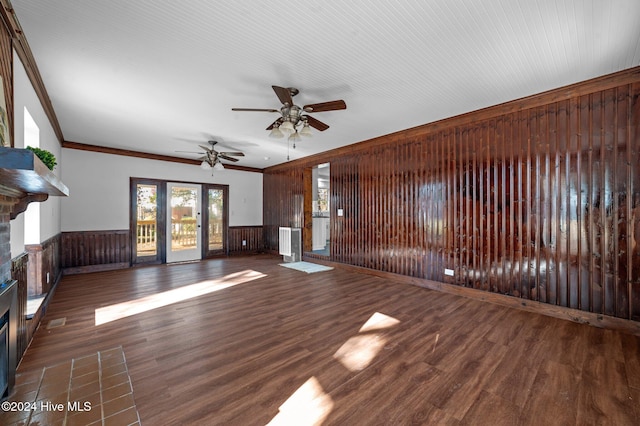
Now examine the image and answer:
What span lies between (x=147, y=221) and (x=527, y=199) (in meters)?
7.67

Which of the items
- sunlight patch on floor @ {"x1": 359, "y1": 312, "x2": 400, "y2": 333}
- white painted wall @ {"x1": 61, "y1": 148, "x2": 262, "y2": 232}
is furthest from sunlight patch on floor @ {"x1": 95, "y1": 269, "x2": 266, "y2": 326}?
white painted wall @ {"x1": 61, "y1": 148, "x2": 262, "y2": 232}

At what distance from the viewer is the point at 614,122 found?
2.93 meters

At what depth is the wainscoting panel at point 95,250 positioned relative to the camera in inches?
219

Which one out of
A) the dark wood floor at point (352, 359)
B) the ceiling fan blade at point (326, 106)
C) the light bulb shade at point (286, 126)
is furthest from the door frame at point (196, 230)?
the ceiling fan blade at point (326, 106)

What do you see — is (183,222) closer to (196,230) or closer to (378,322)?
(196,230)

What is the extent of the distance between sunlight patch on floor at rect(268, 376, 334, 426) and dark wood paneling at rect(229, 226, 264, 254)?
21.8 feet

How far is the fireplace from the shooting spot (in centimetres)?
174

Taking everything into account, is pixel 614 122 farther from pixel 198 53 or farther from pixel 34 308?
pixel 34 308

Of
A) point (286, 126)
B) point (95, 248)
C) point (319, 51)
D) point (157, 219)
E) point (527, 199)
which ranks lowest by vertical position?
point (95, 248)

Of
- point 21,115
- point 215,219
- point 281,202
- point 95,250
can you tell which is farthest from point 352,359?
point 215,219

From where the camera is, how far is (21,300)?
8.04 feet

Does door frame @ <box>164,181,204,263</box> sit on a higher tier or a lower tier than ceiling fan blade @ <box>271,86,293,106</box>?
lower

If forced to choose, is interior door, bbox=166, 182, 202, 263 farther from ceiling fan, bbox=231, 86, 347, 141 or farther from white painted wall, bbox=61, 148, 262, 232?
ceiling fan, bbox=231, 86, 347, 141

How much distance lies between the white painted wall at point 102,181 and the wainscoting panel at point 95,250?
0.16 meters
